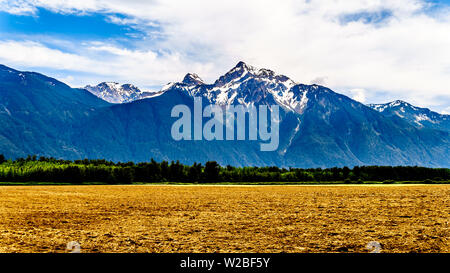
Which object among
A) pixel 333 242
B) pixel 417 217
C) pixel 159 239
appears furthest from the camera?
pixel 417 217

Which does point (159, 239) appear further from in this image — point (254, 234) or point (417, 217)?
point (417, 217)

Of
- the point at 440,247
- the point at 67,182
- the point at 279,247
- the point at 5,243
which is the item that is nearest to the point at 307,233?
the point at 279,247

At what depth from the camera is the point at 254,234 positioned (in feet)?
107

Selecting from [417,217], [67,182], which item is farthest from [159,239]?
[67,182]

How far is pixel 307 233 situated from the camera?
32.7 m

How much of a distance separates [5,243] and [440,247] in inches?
1132

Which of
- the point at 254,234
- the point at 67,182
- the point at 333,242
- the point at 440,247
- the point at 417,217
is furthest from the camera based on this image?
the point at 67,182

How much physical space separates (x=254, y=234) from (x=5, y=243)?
59.1 feet

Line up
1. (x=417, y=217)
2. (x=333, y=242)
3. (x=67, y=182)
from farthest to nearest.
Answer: (x=67, y=182)
(x=417, y=217)
(x=333, y=242)

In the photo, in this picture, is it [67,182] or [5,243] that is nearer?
[5,243]
